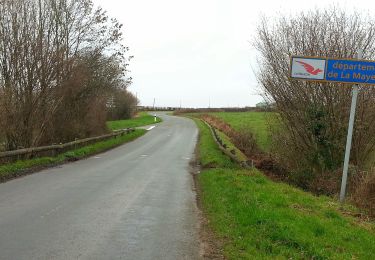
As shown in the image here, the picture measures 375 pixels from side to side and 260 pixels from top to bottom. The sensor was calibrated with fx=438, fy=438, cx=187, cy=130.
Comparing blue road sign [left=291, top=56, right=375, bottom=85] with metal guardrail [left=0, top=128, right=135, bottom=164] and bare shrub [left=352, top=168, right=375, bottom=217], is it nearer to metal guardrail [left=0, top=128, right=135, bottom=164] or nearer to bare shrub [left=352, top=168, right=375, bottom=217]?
bare shrub [left=352, top=168, right=375, bottom=217]

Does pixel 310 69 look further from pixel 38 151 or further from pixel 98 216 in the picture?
pixel 38 151

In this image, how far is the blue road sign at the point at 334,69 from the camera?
11297 millimetres

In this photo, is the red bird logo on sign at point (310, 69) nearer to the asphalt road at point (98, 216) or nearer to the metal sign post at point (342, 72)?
the metal sign post at point (342, 72)

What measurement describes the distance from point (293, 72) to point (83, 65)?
16801 millimetres

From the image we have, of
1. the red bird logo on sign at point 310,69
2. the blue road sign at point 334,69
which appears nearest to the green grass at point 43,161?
the blue road sign at point 334,69

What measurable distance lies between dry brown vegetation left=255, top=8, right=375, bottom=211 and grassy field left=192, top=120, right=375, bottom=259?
4.56 m

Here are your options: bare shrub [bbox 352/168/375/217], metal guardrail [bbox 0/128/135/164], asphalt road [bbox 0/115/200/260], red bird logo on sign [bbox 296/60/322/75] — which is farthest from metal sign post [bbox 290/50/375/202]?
metal guardrail [bbox 0/128/135/164]

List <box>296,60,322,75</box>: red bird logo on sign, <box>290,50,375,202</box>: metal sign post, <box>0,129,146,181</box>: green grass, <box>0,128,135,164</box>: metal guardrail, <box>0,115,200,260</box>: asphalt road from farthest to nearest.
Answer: <box>0,128,135,164</box>: metal guardrail, <box>0,129,146,181</box>: green grass, <box>296,60,322,75</box>: red bird logo on sign, <box>290,50,375,202</box>: metal sign post, <box>0,115,200,260</box>: asphalt road

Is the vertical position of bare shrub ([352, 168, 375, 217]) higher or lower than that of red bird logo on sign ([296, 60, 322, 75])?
lower

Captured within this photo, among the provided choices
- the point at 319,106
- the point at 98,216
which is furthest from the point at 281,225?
the point at 319,106

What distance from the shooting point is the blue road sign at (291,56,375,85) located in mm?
11297

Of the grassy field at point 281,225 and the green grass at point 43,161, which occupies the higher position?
the grassy field at point 281,225

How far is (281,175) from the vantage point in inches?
715

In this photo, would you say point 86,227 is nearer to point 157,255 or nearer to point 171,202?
point 157,255
